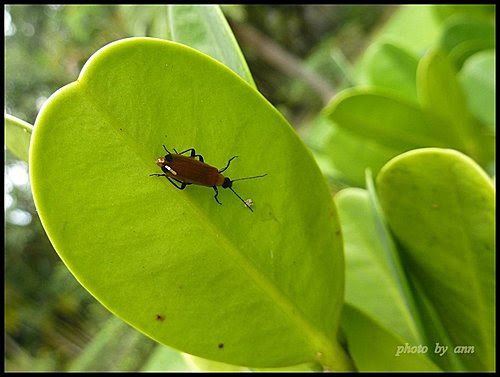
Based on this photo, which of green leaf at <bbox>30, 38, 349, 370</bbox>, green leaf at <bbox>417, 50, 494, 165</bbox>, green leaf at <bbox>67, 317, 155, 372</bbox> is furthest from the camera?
green leaf at <bbox>67, 317, 155, 372</bbox>

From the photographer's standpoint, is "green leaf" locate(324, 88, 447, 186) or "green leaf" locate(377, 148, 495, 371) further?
"green leaf" locate(324, 88, 447, 186)

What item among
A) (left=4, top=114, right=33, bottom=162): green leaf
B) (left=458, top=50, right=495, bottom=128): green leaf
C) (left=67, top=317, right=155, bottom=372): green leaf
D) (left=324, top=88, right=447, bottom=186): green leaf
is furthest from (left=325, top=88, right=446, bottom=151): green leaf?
(left=67, top=317, right=155, bottom=372): green leaf

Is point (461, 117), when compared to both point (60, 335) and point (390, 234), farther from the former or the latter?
point (60, 335)

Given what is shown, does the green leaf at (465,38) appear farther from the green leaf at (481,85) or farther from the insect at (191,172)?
the insect at (191,172)

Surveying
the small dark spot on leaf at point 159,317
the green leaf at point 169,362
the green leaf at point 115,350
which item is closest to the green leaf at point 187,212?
the small dark spot on leaf at point 159,317

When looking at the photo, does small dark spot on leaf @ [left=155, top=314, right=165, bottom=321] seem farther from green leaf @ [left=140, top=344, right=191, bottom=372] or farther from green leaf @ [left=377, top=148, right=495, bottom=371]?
green leaf @ [left=140, top=344, right=191, bottom=372]

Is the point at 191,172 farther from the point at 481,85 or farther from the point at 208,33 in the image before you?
the point at 481,85
